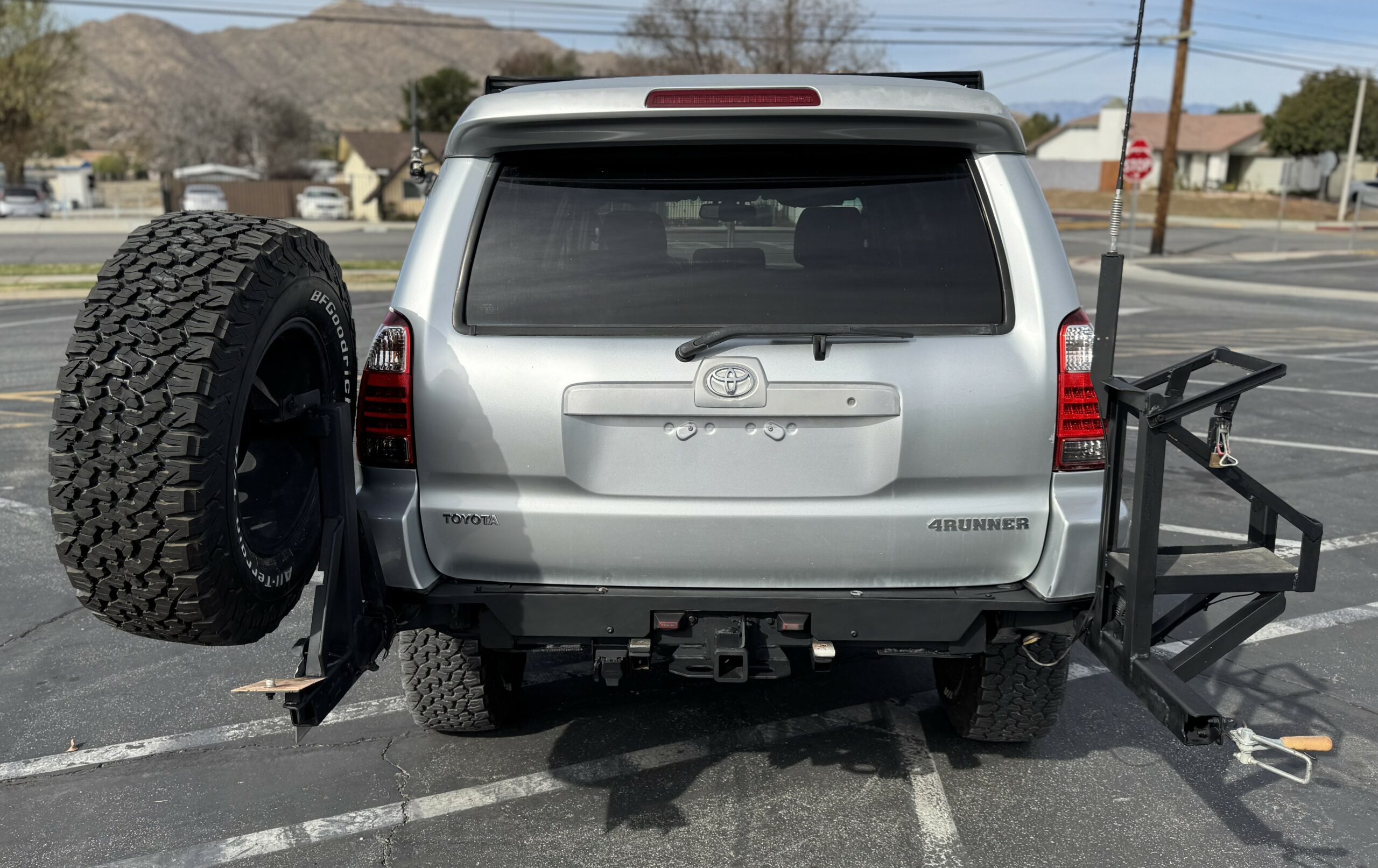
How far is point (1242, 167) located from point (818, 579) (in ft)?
342

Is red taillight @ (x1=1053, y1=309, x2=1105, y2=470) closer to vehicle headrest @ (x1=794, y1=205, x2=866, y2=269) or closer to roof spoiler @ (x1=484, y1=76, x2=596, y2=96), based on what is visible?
vehicle headrest @ (x1=794, y1=205, x2=866, y2=269)

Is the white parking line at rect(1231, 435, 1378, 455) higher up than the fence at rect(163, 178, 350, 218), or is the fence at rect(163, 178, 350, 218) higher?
the fence at rect(163, 178, 350, 218)

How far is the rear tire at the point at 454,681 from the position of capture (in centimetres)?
373

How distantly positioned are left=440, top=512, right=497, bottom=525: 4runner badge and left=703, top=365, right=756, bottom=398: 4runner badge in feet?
2.24

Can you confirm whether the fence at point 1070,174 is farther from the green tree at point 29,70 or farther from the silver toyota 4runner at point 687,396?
the silver toyota 4runner at point 687,396

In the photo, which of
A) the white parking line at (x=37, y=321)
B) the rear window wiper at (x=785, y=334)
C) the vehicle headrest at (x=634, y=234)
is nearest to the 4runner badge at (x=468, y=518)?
the rear window wiper at (x=785, y=334)

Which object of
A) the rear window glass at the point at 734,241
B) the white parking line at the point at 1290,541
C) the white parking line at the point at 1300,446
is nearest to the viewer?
the rear window glass at the point at 734,241

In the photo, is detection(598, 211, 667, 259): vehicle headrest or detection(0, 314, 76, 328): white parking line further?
detection(0, 314, 76, 328): white parking line

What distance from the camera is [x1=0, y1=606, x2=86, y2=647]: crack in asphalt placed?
4.99 meters

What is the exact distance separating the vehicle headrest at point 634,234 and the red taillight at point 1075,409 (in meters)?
1.11

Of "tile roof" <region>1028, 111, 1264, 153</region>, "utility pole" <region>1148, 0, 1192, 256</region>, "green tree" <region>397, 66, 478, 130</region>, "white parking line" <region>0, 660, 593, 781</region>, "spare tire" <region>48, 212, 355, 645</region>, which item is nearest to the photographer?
"spare tire" <region>48, 212, 355, 645</region>

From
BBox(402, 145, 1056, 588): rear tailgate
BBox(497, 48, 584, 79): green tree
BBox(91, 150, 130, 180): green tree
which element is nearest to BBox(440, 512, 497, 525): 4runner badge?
BBox(402, 145, 1056, 588): rear tailgate

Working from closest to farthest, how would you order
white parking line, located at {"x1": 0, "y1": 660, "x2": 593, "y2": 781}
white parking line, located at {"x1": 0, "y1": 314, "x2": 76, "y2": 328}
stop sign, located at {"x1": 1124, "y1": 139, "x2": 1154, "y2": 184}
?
white parking line, located at {"x1": 0, "y1": 660, "x2": 593, "y2": 781} < white parking line, located at {"x1": 0, "y1": 314, "x2": 76, "y2": 328} < stop sign, located at {"x1": 1124, "y1": 139, "x2": 1154, "y2": 184}

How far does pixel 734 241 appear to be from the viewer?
128 inches
